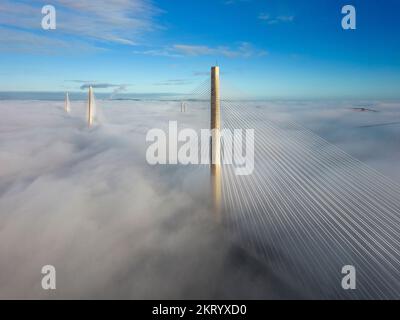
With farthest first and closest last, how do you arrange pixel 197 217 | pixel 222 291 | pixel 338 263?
pixel 197 217 < pixel 338 263 < pixel 222 291

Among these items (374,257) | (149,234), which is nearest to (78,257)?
(149,234)

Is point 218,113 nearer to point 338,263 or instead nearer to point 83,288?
point 338,263
